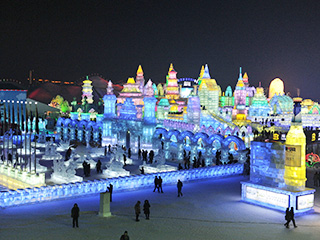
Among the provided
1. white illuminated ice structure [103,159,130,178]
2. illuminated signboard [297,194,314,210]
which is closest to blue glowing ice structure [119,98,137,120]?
white illuminated ice structure [103,159,130,178]

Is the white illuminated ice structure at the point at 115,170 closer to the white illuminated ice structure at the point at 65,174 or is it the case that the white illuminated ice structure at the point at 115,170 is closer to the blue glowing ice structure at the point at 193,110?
the white illuminated ice structure at the point at 65,174

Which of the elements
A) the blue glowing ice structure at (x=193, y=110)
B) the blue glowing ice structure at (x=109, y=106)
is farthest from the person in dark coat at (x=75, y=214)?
the blue glowing ice structure at (x=193, y=110)

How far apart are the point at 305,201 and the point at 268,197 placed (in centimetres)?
147

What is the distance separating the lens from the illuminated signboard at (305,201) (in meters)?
16.8

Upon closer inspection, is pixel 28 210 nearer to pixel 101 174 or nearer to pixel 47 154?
pixel 101 174

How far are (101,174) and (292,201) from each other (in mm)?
12372

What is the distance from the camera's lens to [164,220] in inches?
624

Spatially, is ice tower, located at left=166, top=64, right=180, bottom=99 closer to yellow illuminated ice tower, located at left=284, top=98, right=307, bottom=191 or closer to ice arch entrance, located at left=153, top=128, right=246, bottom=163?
ice arch entrance, located at left=153, top=128, right=246, bottom=163

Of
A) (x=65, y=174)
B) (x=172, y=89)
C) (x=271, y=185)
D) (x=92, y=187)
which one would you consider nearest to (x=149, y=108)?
(x=65, y=174)

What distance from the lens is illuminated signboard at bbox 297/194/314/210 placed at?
1683cm

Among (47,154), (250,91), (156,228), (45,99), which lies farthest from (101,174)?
(45,99)

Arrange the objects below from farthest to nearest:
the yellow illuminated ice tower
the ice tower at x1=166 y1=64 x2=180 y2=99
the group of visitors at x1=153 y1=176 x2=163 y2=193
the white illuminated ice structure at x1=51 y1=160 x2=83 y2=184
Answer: the ice tower at x1=166 y1=64 x2=180 y2=99
the white illuminated ice structure at x1=51 y1=160 x2=83 y2=184
the group of visitors at x1=153 y1=176 x2=163 y2=193
the yellow illuminated ice tower

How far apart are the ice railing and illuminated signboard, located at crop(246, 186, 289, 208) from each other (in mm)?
5146

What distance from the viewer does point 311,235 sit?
1435cm
